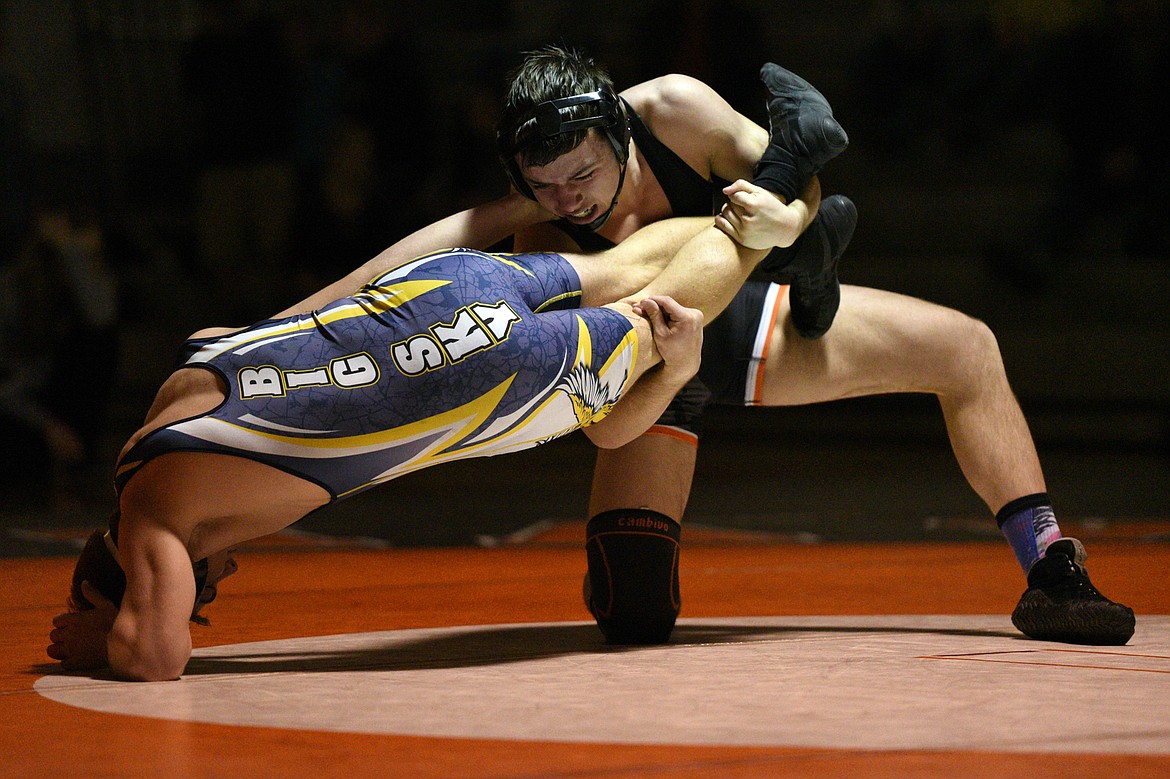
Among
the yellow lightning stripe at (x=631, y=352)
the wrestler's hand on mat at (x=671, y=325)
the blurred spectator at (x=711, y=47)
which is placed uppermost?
the blurred spectator at (x=711, y=47)

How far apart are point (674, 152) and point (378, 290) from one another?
2.41 ft

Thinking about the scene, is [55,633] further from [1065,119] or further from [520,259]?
[1065,119]

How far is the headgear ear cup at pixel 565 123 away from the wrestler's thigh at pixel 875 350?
47 cm

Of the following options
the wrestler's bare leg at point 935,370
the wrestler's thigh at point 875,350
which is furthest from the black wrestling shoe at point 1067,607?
the wrestler's thigh at point 875,350

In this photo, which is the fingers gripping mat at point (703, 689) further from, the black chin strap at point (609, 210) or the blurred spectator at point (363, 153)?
the blurred spectator at point (363, 153)

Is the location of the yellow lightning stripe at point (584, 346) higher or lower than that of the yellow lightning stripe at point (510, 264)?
lower

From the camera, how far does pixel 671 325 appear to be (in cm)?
204

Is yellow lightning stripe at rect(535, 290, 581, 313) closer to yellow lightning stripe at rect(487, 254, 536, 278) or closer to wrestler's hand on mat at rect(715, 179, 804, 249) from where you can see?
yellow lightning stripe at rect(487, 254, 536, 278)

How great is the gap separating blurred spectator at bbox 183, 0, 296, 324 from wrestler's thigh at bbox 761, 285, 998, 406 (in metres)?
4.98

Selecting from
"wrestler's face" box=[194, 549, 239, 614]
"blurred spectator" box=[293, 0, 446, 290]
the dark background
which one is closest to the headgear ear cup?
"wrestler's face" box=[194, 549, 239, 614]

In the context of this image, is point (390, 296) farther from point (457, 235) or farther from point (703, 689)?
point (703, 689)

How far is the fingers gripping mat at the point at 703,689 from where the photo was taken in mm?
1412

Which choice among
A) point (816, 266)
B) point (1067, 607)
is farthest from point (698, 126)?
point (1067, 607)

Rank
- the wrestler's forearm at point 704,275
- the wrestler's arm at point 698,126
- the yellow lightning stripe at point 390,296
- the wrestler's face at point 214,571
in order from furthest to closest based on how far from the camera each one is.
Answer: the wrestler's arm at point 698,126, the wrestler's forearm at point 704,275, the wrestler's face at point 214,571, the yellow lightning stripe at point 390,296
